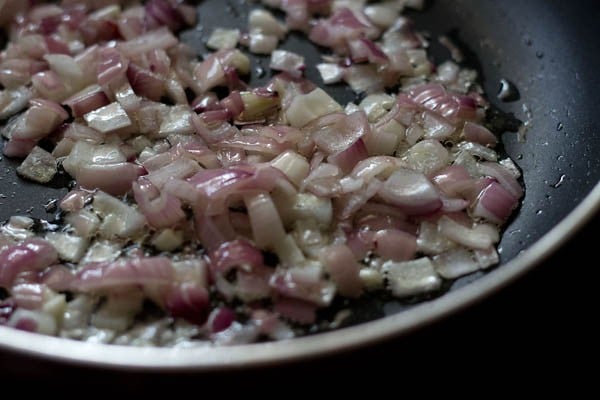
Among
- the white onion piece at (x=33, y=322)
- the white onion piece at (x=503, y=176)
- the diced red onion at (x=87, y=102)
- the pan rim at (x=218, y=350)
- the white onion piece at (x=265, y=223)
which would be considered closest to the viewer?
the pan rim at (x=218, y=350)

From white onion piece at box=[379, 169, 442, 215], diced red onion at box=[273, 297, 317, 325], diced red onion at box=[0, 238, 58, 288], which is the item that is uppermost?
white onion piece at box=[379, 169, 442, 215]

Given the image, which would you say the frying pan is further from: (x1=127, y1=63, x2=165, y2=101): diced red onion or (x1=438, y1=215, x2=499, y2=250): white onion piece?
(x1=127, y1=63, x2=165, y2=101): diced red onion

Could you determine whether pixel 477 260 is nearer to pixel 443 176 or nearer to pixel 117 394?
pixel 443 176

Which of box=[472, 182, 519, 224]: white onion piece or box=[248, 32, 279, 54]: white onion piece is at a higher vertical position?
box=[472, 182, 519, 224]: white onion piece

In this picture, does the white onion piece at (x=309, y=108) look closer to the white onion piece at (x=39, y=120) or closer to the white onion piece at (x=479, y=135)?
the white onion piece at (x=479, y=135)

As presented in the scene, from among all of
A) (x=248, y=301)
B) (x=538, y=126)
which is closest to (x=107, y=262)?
(x=248, y=301)

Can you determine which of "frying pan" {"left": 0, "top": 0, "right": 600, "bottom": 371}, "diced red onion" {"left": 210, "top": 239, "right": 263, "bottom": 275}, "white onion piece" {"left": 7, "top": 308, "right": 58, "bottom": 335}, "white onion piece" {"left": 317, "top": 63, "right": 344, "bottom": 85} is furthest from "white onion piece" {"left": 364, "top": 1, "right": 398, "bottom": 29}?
"white onion piece" {"left": 7, "top": 308, "right": 58, "bottom": 335}

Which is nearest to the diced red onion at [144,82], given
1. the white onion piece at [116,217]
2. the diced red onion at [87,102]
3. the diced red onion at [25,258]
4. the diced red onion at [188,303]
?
the diced red onion at [87,102]

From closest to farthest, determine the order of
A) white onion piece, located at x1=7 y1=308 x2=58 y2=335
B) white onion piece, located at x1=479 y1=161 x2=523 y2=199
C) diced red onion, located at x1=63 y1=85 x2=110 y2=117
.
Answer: white onion piece, located at x1=7 y1=308 x2=58 y2=335, white onion piece, located at x1=479 y1=161 x2=523 y2=199, diced red onion, located at x1=63 y1=85 x2=110 y2=117
